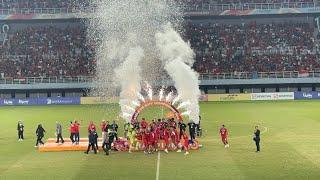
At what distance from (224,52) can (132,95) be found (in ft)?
103

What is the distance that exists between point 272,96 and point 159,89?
14214 millimetres

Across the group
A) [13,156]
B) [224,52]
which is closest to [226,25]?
[224,52]

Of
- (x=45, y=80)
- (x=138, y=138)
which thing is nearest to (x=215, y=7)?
(x=45, y=80)

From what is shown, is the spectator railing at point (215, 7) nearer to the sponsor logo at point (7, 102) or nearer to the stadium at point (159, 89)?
the stadium at point (159, 89)

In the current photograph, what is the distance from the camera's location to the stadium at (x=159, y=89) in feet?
Answer: 87.2

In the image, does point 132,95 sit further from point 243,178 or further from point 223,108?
point 243,178

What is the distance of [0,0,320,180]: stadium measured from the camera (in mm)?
26578

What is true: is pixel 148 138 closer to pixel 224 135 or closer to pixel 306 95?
pixel 224 135

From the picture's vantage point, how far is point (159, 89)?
213 ft

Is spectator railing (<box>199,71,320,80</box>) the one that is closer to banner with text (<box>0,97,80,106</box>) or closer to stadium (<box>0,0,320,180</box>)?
stadium (<box>0,0,320,180</box>)

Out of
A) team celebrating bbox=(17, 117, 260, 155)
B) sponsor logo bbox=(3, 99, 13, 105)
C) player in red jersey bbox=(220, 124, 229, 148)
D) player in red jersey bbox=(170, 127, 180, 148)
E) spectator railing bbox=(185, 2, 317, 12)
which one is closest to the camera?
team celebrating bbox=(17, 117, 260, 155)

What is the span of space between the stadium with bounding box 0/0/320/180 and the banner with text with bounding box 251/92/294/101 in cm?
12

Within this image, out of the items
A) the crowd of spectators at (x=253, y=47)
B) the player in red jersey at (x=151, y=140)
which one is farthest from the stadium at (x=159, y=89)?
the crowd of spectators at (x=253, y=47)

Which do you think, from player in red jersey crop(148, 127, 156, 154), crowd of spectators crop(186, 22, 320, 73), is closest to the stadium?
player in red jersey crop(148, 127, 156, 154)
